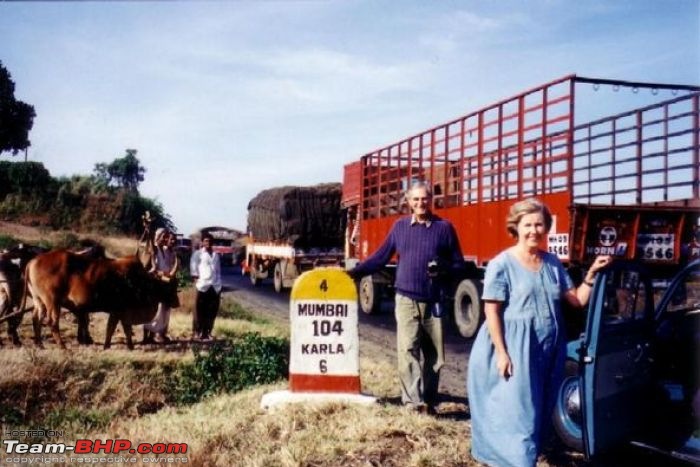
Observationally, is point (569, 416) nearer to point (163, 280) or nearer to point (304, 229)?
point (163, 280)

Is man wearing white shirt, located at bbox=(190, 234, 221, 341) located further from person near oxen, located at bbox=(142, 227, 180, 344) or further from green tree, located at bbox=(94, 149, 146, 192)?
green tree, located at bbox=(94, 149, 146, 192)

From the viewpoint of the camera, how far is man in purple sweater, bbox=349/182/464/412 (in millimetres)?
4691

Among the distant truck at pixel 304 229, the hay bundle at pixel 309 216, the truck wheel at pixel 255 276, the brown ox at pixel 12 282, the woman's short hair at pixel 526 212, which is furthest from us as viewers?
the truck wheel at pixel 255 276

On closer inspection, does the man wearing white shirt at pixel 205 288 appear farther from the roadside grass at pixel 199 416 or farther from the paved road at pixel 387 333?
the paved road at pixel 387 333

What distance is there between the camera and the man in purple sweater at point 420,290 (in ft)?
15.4

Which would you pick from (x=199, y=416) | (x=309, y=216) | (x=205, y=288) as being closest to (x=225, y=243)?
(x=309, y=216)

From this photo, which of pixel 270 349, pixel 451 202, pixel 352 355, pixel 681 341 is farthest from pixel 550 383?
pixel 451 202

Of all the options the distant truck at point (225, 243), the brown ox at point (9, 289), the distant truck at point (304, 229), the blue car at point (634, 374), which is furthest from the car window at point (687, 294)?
the distant truck at point (225, 243)

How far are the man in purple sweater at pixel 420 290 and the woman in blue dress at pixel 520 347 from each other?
1283 millimetres

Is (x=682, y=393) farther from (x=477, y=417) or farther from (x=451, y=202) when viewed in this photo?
(x=451, y=202)

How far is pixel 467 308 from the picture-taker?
388 inches

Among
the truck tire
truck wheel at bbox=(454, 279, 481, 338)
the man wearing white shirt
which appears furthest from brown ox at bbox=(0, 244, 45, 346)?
the truck tire

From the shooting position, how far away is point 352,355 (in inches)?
202

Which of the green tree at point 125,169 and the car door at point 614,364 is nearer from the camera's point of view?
the car door at point 614,364
